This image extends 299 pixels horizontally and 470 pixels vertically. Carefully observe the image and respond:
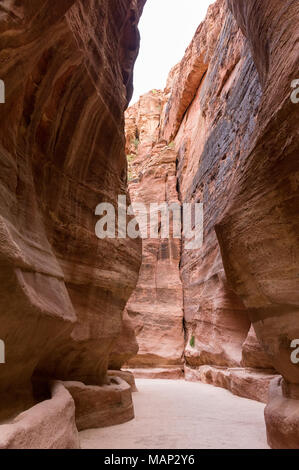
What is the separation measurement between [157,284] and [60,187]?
50.3 ft

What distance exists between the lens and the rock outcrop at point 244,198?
4152mm

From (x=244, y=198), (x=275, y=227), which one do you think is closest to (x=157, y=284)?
(x=244, y=198)

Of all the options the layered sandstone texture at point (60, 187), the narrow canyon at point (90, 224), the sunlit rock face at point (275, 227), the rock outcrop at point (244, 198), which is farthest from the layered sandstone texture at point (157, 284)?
the sunlit rock face at point (275, 227)

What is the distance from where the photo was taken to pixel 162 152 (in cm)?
2584

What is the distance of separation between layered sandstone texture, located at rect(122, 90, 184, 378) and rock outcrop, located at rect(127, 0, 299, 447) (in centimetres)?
35

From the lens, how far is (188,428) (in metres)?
5.37

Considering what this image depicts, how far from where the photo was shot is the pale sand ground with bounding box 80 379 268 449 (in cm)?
440

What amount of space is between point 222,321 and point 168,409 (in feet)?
18.4

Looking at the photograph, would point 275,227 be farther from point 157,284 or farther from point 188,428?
point 157,284

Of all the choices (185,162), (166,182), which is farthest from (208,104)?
(166,182)

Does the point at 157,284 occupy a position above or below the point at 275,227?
below

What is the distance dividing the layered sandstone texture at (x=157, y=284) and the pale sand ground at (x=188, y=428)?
369 inches

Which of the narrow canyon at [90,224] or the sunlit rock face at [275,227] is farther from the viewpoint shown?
the sunlit rock face at [275,227]

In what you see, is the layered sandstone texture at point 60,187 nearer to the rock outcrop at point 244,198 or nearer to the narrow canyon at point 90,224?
the narrow canyon at point 90,224
